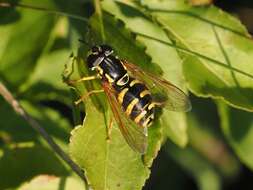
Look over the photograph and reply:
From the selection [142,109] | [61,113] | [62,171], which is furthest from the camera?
[61,113]

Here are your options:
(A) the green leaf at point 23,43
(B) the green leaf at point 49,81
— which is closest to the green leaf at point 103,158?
(A) the green leaf at point 23,43

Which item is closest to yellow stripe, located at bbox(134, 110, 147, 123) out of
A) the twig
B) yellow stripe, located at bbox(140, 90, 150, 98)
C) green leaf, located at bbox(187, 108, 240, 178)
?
yellow stripe, located at bbox(140, 90, 150, 98)

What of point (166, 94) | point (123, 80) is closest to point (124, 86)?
point (123, 80)

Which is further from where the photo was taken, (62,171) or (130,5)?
(62,171)

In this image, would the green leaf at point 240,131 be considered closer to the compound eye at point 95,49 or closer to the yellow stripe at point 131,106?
the yellow stripe at point 131,106

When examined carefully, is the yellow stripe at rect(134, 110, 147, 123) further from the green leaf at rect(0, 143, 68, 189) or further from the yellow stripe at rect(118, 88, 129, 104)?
the green leaf at rect(0, 143, 68, 189)

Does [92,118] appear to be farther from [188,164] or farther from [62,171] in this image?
[188,164]

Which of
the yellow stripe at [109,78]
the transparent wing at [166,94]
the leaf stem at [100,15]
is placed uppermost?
the leaf stem at [100,15]

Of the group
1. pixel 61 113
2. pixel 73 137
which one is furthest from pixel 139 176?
pixel 61 113
